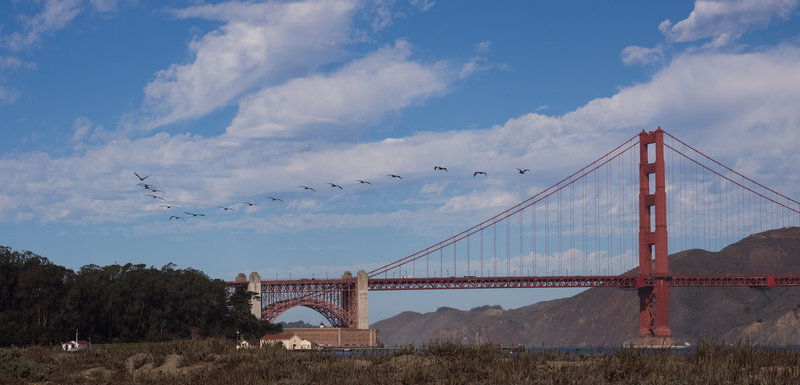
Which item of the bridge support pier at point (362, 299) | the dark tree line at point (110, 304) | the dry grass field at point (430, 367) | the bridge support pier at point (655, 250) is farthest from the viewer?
the bridge support pier at point (362, 299)

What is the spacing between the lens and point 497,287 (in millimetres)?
149375

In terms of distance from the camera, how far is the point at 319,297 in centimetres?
17438

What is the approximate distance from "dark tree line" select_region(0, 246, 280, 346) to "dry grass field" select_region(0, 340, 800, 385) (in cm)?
6377

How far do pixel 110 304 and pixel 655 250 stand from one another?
8964 centimetres

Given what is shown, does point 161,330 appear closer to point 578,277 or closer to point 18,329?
point 18,329

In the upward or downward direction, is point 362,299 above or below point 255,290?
below

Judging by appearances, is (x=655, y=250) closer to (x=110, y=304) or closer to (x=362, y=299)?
(x=362, y=299)

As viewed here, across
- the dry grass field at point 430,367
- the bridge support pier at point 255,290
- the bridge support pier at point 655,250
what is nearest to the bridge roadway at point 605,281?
the bridge support pier at point 655,250

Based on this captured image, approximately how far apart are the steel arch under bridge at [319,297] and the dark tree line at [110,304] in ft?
73.7

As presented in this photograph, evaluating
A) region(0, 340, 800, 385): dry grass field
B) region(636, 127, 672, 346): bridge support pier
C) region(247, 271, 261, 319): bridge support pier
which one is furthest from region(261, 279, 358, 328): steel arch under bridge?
region(0, 340, 800, 385): dry grass field

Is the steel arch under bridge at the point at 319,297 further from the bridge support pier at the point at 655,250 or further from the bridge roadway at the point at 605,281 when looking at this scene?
the bridge support pier at the point at 655,250

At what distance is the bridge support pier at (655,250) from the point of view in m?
145

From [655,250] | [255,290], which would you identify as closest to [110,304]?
[255,290]

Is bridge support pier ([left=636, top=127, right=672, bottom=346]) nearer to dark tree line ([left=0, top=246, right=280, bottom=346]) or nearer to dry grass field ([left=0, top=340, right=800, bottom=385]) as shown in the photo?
dark tree line ([left=0, top=246, right=280, bottom=346])
